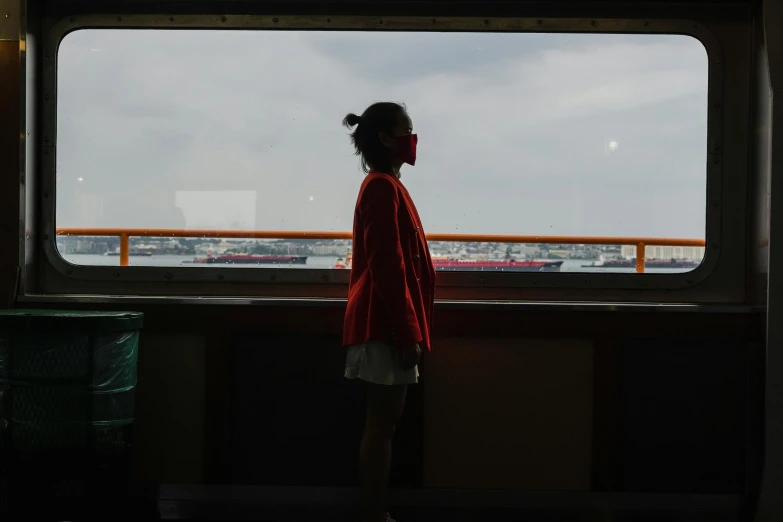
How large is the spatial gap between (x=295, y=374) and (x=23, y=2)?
1769 mm

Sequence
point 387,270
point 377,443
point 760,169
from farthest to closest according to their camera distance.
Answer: point 760,169 < point 377,443 < point 387,270

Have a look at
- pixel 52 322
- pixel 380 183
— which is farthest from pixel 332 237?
pixel 52 322

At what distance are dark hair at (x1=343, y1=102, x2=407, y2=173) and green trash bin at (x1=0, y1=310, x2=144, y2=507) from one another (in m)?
1.01

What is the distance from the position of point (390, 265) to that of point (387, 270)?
0.06 ft

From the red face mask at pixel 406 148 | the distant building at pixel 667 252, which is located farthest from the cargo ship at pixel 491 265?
the red face mask at pixel 406 148

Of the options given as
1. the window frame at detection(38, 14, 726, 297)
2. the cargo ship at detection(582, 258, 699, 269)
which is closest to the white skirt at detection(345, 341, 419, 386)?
the window frame at detection(38, 14, 726, 297)

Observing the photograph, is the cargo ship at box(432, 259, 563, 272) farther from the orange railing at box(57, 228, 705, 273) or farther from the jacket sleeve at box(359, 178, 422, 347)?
the jacket sleeve at box(359, 178, 422, 347)

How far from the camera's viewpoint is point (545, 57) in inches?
119

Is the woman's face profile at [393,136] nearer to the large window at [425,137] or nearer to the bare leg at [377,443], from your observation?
the large window at [425,137]

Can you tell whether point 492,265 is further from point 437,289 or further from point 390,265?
point 390,265

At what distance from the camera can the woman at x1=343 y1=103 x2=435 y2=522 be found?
225cm

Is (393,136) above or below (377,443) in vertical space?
above

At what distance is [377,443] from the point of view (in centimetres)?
240

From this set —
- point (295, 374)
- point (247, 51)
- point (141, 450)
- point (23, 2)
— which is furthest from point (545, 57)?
point (141, 450)
